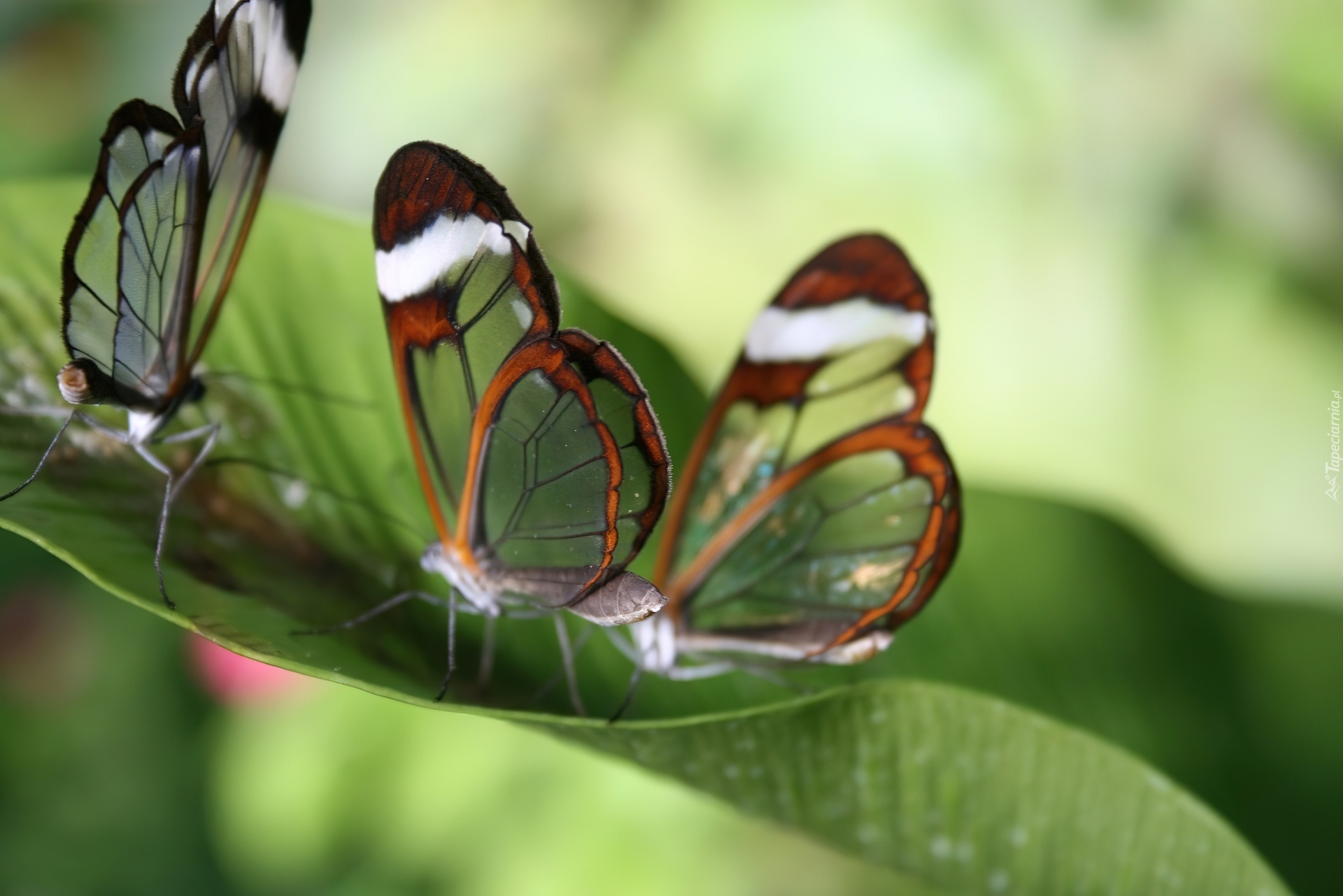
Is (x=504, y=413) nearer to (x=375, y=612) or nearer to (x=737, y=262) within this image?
(x=375, y=612)

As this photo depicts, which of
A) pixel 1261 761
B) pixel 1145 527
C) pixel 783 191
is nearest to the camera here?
pixel 1261 761

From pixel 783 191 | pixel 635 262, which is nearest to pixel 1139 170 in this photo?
pixel 783 191

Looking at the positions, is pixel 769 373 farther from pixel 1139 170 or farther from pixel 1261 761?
pixel 1139 170

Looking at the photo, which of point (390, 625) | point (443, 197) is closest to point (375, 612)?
Answer: point (390, 625)

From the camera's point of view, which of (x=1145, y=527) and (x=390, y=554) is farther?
(x=1145, y=527)

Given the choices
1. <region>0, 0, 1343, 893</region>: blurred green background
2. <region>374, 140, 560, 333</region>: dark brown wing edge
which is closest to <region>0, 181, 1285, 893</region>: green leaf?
<region>374, 140, 560, 333</region>: dark brown wing edge
